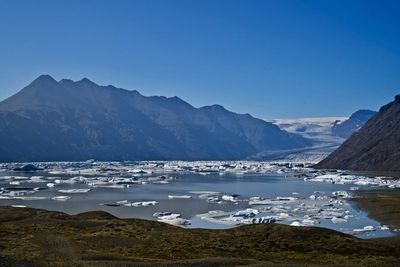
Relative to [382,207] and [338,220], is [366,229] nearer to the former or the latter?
[338,220]

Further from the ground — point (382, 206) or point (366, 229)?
point (382, 206)

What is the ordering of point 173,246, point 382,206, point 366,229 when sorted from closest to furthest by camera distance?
point 173,246
point 366,229
point 382,206

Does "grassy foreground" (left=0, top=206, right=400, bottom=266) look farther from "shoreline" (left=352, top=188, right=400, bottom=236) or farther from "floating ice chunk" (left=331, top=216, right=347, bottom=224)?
"floating ice chunk" (left=331, top=216, right=347, bottom=224)

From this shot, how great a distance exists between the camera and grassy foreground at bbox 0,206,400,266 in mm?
32250

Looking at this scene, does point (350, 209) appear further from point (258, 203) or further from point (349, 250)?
point (349, 250)

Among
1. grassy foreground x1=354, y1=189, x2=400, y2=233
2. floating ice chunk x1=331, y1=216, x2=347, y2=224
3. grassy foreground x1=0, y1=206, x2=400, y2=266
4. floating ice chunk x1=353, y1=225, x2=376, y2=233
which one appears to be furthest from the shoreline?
grassy foreground x1=0, y1=206, x2=400, y2=266

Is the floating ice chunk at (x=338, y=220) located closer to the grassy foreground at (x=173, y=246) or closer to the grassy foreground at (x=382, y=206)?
the grassy foreground at (x=382, y=206)

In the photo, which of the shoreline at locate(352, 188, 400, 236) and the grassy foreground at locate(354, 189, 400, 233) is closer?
the shoreline at locate(352, 188, 400, 236)

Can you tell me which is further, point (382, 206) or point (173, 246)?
point (382, 206)

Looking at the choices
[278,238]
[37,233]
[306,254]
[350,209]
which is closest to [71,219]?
[37,233]

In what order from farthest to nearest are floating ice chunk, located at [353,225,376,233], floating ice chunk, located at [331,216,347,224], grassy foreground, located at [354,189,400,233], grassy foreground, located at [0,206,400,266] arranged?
grassy foreground, located at [354,189,400,233] → floating ice chunk, located at [331,216,347,224] → floating ice chunk, located at [353,225,376,233] → grassy foreground, located at [0,206,400,266]

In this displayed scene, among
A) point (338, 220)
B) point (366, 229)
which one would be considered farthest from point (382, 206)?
point (366, 229)

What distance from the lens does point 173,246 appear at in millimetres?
39375

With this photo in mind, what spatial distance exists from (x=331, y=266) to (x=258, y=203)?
1848 inches
